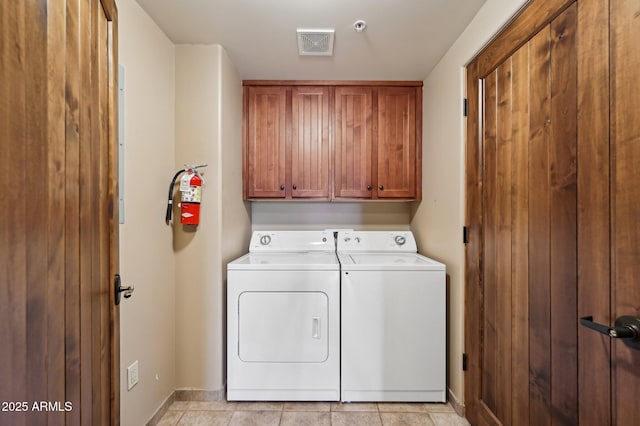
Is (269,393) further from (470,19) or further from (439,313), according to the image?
(470,19)

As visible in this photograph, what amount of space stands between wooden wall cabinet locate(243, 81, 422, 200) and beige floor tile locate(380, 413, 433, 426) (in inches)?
60.2

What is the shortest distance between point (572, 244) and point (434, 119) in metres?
1.39

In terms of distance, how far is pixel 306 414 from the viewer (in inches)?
67.1

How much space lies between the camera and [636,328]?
750mm

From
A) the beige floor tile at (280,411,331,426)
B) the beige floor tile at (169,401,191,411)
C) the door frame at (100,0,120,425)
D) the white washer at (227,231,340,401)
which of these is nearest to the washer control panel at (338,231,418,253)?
the white washer at (227,231,340,401)

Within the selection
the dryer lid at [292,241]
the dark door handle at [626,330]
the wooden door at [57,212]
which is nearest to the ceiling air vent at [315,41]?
the wooden door at [57,212]

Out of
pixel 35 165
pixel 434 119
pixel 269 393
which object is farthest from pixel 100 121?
pixel 434 119

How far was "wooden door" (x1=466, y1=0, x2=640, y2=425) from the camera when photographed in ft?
2.66

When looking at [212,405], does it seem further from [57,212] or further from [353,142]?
[353,142]

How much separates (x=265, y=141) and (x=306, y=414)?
6.48ft

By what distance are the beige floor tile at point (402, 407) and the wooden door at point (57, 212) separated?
1.49m

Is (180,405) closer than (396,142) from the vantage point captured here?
Yes

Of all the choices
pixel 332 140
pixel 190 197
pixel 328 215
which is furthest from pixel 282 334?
pixel 332 140

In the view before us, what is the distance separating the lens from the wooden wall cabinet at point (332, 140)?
2301mm
